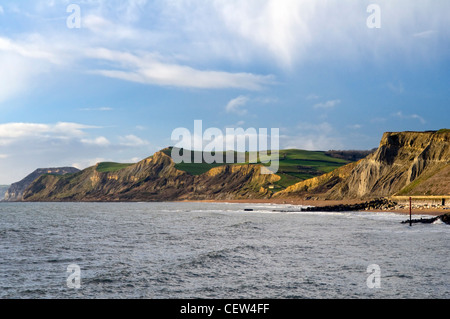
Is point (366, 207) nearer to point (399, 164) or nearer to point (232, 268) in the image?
point (399, 164)

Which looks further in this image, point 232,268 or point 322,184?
point 322,184

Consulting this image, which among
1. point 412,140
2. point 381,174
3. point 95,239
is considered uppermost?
point 412,140

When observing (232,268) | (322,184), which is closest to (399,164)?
(322,184)

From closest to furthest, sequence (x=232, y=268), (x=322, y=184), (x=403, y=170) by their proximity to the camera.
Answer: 1. (x=232, y=268)
2. (x=403, y=170)
3. (x=322, y=184)

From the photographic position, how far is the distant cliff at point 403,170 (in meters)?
94.4

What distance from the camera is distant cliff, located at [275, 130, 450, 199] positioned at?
9444 cm

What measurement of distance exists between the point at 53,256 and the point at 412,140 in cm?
11738

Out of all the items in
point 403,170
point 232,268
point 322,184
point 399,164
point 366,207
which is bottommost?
point 232,268

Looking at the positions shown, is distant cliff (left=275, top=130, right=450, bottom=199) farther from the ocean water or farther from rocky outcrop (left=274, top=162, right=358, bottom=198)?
the ocean water

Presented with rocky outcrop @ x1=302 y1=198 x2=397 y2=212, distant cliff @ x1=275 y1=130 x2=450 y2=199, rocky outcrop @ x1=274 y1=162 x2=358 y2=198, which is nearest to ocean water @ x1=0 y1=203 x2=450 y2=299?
rocky outcrop @ x1=302 y1=198 x2=397 y2=212

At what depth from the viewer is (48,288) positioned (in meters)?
20.9

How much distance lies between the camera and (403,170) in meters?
122
